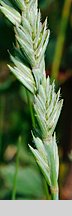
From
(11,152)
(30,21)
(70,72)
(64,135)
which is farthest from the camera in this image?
(11,152)

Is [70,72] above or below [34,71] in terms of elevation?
above

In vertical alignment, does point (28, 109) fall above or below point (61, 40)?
below

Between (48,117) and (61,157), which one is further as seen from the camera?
(61,157)

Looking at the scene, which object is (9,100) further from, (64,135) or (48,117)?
(48,117)

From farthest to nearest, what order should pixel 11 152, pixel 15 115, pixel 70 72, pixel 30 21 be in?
pixel 11 152 → pixel 15 115 → pixel 70 72 → pixel 30 21

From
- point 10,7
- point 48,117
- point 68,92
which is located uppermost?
point 68,92

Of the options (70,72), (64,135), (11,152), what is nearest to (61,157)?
(64,135)

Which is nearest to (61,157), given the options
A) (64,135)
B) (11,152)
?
(64,135)

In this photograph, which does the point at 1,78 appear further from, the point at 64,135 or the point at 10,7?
the point at 10,7
